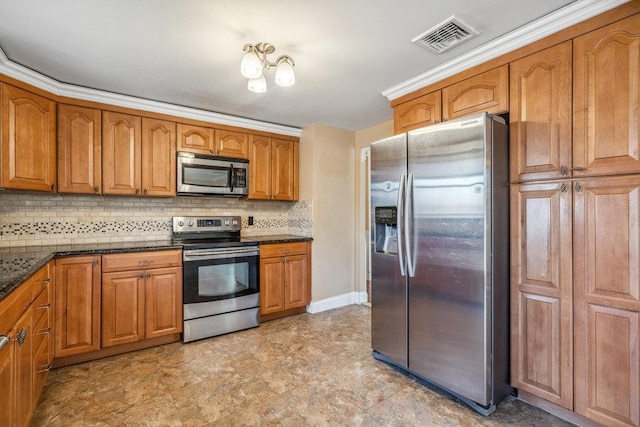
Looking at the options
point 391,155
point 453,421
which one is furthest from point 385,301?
point 391,155

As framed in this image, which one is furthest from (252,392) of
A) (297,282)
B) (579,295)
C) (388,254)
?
(579,295)

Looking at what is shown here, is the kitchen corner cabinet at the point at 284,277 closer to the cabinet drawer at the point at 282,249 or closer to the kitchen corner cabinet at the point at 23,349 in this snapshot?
the cabinet drawer at the point at 282,249

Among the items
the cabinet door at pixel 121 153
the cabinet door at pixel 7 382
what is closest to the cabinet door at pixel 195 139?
the cabinet door at pixel 121 153

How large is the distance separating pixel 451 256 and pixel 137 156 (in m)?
2.93

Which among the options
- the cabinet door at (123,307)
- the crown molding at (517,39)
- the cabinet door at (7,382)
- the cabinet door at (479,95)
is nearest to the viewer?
the cabinet door at (7,382)

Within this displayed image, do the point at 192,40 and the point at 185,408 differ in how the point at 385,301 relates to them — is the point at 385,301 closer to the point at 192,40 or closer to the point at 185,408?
the point at 185,408

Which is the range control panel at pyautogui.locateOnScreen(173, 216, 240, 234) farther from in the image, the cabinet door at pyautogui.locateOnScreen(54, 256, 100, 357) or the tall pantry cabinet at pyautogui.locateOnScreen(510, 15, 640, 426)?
the tall pantry cabinet at pyautogui.locateOnScreen(510, 15, 640, 426)

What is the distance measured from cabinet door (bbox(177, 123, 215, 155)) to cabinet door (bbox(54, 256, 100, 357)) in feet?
4.53

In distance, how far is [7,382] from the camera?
4.23 ft

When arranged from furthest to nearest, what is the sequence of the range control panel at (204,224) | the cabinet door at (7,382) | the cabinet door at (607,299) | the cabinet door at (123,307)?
the range control panel at (204,224), the cabinet door at (123,307), the cabinet door at (607,299), the cabinet door at (7,382)

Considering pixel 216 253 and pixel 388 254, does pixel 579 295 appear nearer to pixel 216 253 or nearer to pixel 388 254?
pixel 388 254

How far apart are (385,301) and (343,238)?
1719mm

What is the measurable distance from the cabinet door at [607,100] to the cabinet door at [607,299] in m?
0.11

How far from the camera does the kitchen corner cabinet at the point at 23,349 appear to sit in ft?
4.19
